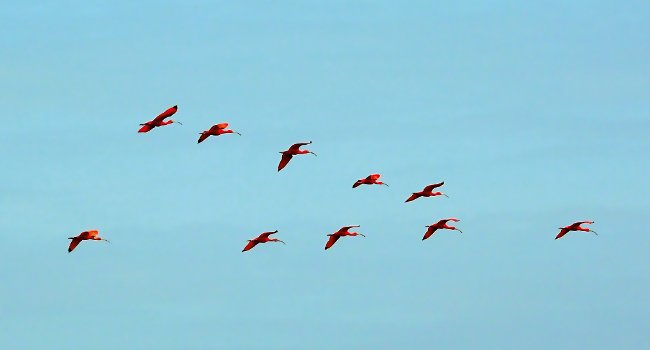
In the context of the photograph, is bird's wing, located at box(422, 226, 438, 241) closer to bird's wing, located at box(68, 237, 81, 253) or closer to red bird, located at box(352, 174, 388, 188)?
red bird, located at box(352, 174, 388, 188)

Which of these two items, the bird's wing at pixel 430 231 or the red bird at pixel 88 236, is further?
the bird's wing at pixel 430 231

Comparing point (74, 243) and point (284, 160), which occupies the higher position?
point (284, 160)

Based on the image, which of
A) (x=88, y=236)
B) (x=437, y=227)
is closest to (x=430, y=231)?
(x=437, y=227)

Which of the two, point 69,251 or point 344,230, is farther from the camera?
point 344,230

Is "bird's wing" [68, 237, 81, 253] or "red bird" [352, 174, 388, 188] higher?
"red bird" [352, 174, 388, 188]

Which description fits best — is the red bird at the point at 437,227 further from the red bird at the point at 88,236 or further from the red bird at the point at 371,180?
the red bird at the point at 88,236

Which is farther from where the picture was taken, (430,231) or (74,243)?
(430,231)

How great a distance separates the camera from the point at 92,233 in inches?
6841

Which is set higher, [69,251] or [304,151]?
[304,151]

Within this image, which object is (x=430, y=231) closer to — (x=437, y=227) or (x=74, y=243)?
(x=437, y=227)

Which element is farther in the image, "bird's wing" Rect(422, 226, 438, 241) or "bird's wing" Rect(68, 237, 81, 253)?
"bird's wing" Rect(422, 226, 438, 241)

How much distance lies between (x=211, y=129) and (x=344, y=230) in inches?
636

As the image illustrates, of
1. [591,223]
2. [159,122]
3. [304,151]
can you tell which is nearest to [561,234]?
[591,223]

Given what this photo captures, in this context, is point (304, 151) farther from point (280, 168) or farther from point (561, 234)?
point (561, 234)
